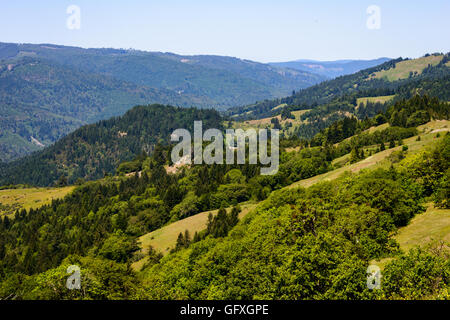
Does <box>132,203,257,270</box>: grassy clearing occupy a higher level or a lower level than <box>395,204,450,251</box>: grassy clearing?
lower

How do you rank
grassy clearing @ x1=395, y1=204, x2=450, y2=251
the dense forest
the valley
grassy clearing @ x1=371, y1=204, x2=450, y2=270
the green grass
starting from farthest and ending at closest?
the green grass → grassy clearing @ x1=395, y1=204, x2=450, y2=251 → grassy clearing @ x1=371, y1=204, x2=450, y2=270 → the valley → the dense forest

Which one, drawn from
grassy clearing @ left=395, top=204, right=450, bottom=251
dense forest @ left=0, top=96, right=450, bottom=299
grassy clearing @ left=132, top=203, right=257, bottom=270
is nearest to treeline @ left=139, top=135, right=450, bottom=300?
dense forest @ left=0, top=96, right=450, bottom=299

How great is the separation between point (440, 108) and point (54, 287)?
605 ft

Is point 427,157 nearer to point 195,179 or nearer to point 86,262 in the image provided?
point 86,262

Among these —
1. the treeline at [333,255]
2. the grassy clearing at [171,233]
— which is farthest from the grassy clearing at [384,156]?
the treeline at [333,255]

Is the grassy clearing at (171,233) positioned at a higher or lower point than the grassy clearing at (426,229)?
lower

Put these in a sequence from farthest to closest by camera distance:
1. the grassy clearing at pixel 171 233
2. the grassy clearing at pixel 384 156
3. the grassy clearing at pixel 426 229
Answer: the grassy clearing at pixel 171 233 → the grassy clearing at pixel 384 156 → the grassy clearing at pixel 426 229

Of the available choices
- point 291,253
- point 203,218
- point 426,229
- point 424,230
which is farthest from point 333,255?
point 203,218

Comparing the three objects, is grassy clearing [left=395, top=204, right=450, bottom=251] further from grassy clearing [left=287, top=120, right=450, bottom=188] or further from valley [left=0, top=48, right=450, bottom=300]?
grassy clearing [left=287, top=120, right=450, bottom=188]

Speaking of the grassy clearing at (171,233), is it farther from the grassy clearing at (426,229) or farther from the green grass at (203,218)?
the grassy clearing at (426,229)

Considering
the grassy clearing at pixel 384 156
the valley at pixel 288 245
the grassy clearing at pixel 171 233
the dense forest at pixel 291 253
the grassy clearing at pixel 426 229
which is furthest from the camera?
the grassy clearing at pixel 171 233

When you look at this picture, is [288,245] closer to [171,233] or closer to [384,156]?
[171,233]

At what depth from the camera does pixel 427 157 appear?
7444 cm
